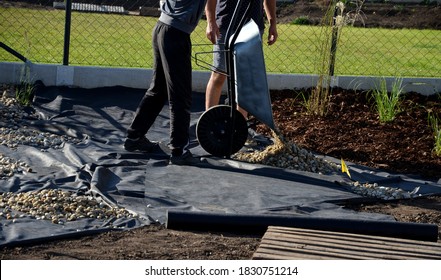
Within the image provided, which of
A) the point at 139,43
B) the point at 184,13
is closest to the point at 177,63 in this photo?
the point at 184,13

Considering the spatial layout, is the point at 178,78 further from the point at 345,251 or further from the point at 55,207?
the point at 345,251

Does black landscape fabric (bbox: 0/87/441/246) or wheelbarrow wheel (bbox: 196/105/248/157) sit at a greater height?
wheelbarrow wheel (bbox: 196/105/248/157)

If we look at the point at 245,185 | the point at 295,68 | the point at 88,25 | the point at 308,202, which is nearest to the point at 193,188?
the point at 245,185

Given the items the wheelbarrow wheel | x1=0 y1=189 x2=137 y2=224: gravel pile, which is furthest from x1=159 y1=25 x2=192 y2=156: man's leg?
x1=0 y1=189 x2=137 y2=224: gravel pile

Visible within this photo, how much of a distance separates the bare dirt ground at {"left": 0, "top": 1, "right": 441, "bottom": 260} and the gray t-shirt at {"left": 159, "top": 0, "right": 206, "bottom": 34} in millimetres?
1762

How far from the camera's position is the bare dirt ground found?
513 centimetres

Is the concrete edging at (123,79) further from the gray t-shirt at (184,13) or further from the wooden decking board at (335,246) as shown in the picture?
the wooden decking board at (335,246)

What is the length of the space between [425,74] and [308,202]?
251 inches

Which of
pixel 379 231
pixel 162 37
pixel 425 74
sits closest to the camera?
pixel 379 231

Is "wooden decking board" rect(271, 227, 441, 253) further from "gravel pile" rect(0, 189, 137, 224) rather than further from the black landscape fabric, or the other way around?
"gravel pile" rect(0, 189, 137, 224)

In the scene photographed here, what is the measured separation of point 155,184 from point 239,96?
1164mm

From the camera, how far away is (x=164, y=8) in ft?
23.7

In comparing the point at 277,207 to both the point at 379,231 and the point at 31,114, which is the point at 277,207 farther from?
the point at 31,114

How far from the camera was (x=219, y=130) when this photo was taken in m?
7.48
